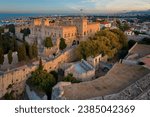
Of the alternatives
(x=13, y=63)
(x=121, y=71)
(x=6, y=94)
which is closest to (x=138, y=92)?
(x=121, y=71)

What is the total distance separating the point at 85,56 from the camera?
460 inches

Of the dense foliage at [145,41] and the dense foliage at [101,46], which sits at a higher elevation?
the dense foliage at [101,46]

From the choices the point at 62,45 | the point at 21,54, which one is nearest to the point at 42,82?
the point at 21,54

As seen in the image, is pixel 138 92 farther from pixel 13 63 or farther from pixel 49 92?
pixel 13 63

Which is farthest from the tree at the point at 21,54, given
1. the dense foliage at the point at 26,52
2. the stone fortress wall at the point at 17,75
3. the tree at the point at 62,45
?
the tree at the point at 62,45

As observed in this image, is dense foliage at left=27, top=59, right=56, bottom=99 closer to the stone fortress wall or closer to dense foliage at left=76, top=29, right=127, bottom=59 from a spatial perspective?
the stone fortress wall

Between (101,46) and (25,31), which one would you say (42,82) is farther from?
(25,31)

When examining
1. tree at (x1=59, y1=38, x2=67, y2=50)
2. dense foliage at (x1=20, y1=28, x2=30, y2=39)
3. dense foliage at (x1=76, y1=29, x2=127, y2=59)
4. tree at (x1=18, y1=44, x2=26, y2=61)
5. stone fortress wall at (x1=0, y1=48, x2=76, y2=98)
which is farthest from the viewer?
dense foliage at (x1=20, y1=28, x2=30, y2=39)

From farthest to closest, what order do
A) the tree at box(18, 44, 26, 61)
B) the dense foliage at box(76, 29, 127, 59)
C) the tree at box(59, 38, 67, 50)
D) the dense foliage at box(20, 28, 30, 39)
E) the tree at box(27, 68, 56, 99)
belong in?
→ the dense foliage at box(20, 28, 30, 39)
the tree at box(59, 38, 67, 50)
the tree at box(18, 44, 26, 61)
the dense foliage at box(76, 29, 127, 59)
the tree at box(27, 68, 56, 99)

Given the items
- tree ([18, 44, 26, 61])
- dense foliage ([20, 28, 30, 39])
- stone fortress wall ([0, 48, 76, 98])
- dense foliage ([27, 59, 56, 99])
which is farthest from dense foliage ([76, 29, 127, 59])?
dense foliage ([20, 28, 30, 39])

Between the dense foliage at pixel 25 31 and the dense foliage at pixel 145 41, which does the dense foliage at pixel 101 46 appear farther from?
the dense foliage at pixel 25 31

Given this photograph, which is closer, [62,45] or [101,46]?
[101,46]

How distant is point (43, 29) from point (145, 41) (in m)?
6.29

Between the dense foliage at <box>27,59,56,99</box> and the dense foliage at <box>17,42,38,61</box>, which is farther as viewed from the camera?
the dense foliage at <box>17,42,38,61</box>
